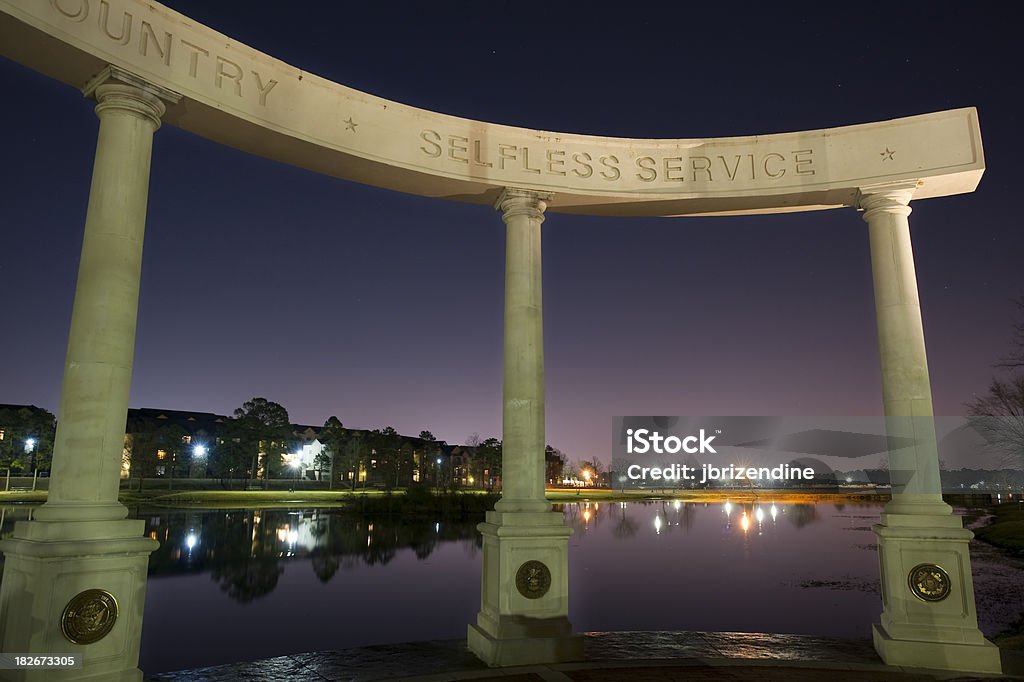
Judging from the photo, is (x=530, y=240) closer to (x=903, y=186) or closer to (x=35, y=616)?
(x=903, y=186)

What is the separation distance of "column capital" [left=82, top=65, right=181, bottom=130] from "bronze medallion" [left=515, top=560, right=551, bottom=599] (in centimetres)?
1623

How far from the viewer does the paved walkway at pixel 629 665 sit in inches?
706

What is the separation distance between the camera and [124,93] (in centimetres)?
1723

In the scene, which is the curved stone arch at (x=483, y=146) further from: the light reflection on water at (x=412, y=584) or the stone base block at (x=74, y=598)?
the light reflection on water at (x=412, y=584)

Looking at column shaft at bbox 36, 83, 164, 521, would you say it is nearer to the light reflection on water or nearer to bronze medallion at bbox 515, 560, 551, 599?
bronze medallion at bbox 515, 560, 551, 599

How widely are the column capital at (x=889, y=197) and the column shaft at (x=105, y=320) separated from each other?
22044 mm

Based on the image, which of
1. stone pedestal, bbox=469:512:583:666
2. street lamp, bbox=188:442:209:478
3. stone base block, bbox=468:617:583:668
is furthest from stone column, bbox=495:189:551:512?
street lamp, bbox=188:442:209:478

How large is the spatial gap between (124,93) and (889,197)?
75.8 feet

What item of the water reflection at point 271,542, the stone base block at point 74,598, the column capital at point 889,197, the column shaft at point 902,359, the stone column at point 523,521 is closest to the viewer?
the stone base block at point 74,598

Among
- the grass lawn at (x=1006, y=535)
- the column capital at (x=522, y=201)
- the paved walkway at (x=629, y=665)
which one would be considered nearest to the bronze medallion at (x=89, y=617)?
the paved walkway at (x=629, y=665)

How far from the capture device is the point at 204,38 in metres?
18.5

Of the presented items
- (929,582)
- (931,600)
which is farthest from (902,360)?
(931,600)

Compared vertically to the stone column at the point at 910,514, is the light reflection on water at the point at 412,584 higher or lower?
lower

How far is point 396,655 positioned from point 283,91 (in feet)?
55.4
